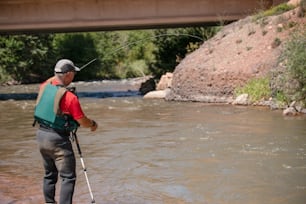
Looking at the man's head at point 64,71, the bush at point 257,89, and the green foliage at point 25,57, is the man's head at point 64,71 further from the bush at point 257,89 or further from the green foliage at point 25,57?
the green foliage at point 25,57

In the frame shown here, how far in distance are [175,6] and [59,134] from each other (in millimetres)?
22637

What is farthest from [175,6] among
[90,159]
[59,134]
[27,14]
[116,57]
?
[116,57]

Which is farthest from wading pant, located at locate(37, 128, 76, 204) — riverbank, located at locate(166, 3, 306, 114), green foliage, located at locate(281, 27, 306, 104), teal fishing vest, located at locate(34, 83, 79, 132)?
riverbank, located at locate(166, 3, 306, 114)

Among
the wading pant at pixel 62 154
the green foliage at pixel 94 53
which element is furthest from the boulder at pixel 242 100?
the wading pant at pixel 62 154

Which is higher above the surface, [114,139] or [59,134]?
[59,134]

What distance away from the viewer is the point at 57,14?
28.8 m

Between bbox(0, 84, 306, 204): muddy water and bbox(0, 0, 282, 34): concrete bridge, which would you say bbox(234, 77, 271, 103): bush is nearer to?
bbox(0, 84, 306, 204): muddy water

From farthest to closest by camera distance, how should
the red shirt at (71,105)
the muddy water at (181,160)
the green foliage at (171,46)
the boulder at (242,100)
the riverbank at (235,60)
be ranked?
the green foliage at (171,46) → the riverbank at (235,60) → the boulder at (242,100) → the muddy water at (181,160) → the red shirt at (71,105)

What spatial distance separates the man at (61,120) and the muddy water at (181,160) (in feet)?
4.07

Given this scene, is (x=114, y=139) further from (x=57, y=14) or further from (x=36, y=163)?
(x=57, y=14)

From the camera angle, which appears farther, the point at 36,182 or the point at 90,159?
the point at 90,159

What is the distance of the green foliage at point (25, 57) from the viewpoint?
46719 millimetres

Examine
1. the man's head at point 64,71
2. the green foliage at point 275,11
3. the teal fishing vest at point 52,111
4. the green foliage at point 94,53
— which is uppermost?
the green foliage at point 275,11

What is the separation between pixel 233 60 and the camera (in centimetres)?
2259
